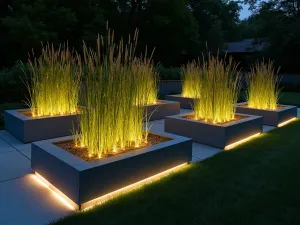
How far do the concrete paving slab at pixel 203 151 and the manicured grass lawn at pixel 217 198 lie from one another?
0.16 meters

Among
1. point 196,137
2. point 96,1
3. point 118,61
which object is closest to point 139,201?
point 118,61

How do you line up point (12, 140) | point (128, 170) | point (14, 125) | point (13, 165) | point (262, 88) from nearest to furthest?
point (128, 170)
point (13, 165)
point (12, 140)
point (14, 125)
point (262, 88)

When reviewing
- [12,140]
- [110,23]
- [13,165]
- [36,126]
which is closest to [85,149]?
[13,165]

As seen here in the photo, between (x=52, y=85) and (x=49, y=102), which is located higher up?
(x=52, y=85)

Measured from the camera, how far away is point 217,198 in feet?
6.18

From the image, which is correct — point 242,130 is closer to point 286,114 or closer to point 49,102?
point 286,114

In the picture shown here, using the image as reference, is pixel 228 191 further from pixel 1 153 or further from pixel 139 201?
pixel 1 153

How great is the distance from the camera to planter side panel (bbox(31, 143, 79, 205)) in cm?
174

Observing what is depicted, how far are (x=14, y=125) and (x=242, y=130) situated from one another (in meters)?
2.86

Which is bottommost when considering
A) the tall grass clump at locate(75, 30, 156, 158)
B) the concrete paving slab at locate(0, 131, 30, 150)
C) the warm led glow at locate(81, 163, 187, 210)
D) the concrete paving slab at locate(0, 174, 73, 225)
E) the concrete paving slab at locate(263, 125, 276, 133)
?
the concrete paving slab at locate(0, 174, 73, 225)

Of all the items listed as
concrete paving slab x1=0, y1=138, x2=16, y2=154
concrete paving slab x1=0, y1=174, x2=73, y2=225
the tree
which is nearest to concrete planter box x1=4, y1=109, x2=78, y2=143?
concrete paving slab x1=0, y1=138, x2=16, y2=154

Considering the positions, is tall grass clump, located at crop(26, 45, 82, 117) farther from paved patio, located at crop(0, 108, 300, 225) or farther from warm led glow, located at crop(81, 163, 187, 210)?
warm led glow, located at crop(81, 163, 187, 210)

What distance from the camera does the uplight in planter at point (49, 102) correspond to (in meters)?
3.18

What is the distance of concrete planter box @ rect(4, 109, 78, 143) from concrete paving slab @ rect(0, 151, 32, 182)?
36cm
